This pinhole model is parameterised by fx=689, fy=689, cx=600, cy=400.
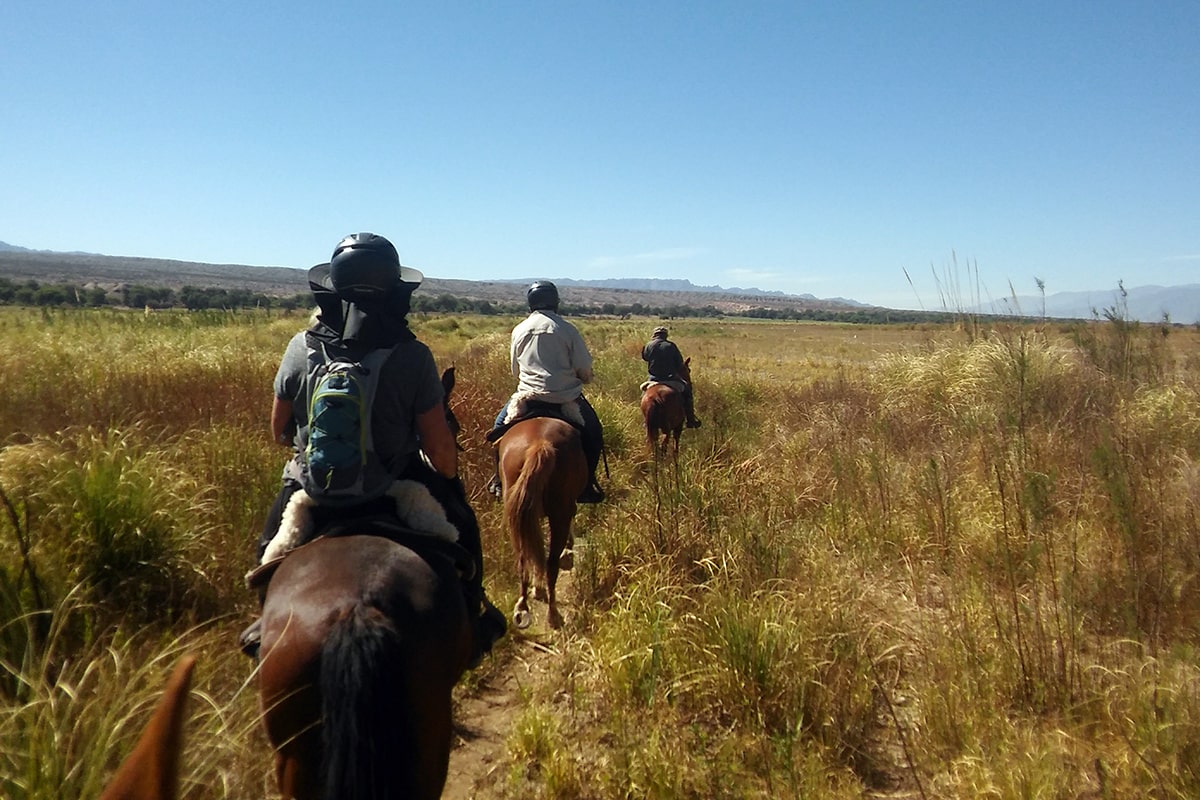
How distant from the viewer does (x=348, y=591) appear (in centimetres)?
231

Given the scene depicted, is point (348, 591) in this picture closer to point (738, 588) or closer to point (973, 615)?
point (738, 588)

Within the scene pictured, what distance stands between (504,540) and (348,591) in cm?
409

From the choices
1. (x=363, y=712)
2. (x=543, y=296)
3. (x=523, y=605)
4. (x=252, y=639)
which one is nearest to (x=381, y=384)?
(x=252, y=639)

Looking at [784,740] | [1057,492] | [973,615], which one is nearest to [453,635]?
[784,740]

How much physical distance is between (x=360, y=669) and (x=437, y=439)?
140 cm

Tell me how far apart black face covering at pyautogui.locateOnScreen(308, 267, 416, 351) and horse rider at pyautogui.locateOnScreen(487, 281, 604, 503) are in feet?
9.59

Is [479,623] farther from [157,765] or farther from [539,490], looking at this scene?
[157,765]

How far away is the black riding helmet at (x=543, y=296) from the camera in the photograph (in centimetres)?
651

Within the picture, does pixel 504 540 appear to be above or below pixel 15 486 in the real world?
below

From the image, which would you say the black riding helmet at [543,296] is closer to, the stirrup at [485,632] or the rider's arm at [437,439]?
the rider's arm at [437,439]

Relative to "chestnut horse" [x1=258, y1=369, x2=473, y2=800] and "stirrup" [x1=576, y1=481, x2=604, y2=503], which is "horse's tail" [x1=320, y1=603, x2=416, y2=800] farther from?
"stirrup" [x1=576, y1=481, x2=604, y2=503]

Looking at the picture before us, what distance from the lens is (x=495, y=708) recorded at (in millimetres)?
4258

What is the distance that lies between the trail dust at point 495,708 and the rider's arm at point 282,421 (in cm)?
191

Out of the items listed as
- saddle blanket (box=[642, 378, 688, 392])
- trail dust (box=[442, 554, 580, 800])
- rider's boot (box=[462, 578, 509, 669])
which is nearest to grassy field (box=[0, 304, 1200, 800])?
trail dust (box=[442, 554, 580, 800])
